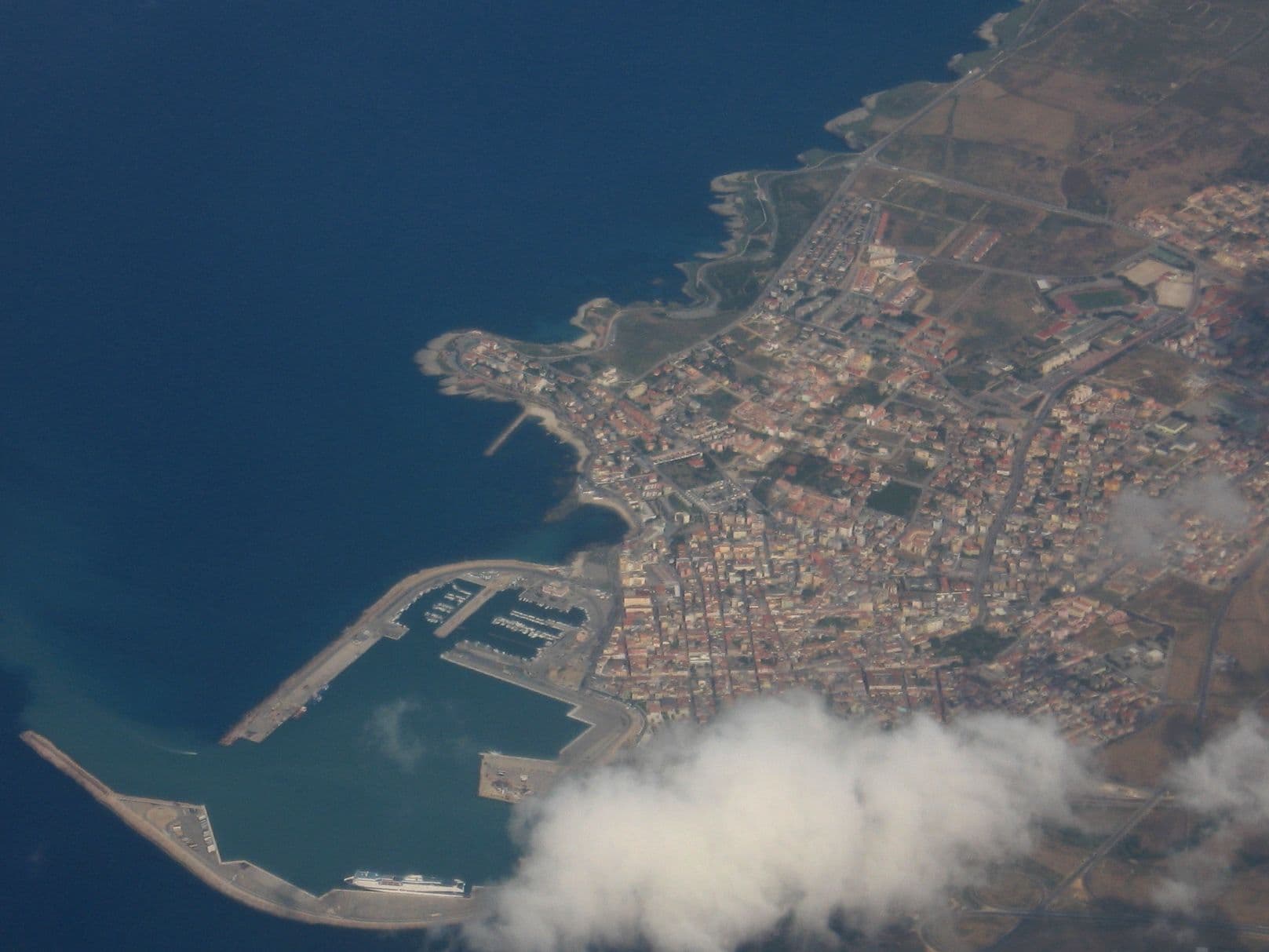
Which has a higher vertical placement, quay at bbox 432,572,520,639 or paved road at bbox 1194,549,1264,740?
quay at bbox 432,572,520,639

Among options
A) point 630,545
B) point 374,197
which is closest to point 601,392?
point 630,545

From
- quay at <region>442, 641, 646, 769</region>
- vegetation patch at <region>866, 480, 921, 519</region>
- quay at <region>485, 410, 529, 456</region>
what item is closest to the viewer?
quay at <region>442, 641, 646, 769</region>

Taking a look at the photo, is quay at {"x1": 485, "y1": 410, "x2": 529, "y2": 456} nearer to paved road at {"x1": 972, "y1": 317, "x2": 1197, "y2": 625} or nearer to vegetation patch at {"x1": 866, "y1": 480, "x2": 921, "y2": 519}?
vegetation patch at {"x1": 866, "y1": 480, "x2": 921, "y2": 519}

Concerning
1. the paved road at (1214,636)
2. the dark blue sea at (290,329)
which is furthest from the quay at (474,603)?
the paved road at (1214,636)

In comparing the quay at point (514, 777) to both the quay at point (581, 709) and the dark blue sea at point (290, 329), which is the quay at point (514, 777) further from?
the dark blue sea at point (290, 329)

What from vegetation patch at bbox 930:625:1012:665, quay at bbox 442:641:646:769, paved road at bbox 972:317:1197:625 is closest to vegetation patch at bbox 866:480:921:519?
paved road at bbox 972:317:1197:625

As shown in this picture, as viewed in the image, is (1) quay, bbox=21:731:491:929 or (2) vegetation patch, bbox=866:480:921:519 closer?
(1) quay, bbox=21:731:491:929

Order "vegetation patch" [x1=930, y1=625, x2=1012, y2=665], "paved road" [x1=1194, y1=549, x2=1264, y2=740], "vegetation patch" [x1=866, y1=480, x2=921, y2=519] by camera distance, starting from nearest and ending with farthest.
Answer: "paved road" [x1=1194, y1=549, x2=1264, y2=740] < "vegetation patch" [x1=930, y1=625, x2=1012, y2=665] < "vegetation patch" [x1=866, y1=480, x2=921, y2=519]
